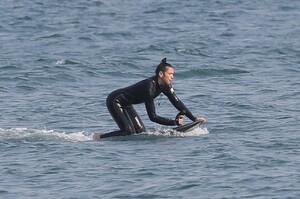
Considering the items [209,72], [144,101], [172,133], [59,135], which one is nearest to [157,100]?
[209,72]

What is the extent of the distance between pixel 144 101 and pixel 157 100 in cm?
618

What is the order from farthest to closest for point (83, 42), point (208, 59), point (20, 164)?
point (83, 42) < point (208, 59) < point (20, 164)

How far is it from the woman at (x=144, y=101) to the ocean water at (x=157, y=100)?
299mm

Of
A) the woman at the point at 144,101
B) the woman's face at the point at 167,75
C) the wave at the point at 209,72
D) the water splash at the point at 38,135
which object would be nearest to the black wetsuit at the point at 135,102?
the woman at the point at 144,101

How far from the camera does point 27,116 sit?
23562mm

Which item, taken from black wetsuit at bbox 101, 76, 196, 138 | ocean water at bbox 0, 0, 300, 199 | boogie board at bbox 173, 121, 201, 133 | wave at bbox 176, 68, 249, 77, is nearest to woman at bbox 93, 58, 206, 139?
black wetsuit at bbox 101, 76, 196, 138

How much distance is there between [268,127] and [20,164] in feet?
19.9

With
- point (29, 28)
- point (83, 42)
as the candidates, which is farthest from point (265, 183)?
point (29, 28)

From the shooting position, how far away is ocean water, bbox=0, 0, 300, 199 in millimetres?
16781

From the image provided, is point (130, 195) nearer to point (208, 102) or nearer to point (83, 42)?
point (208, 102)

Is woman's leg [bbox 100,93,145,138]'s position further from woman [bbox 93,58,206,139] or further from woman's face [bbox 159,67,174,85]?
woman's face [bbox 159,67,174,85]

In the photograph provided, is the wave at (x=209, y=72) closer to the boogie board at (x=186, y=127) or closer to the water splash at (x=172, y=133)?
the water splash at (x=172, y=133)

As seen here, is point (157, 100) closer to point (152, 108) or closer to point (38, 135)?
point (38, 135)

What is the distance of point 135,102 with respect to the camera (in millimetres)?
20281
